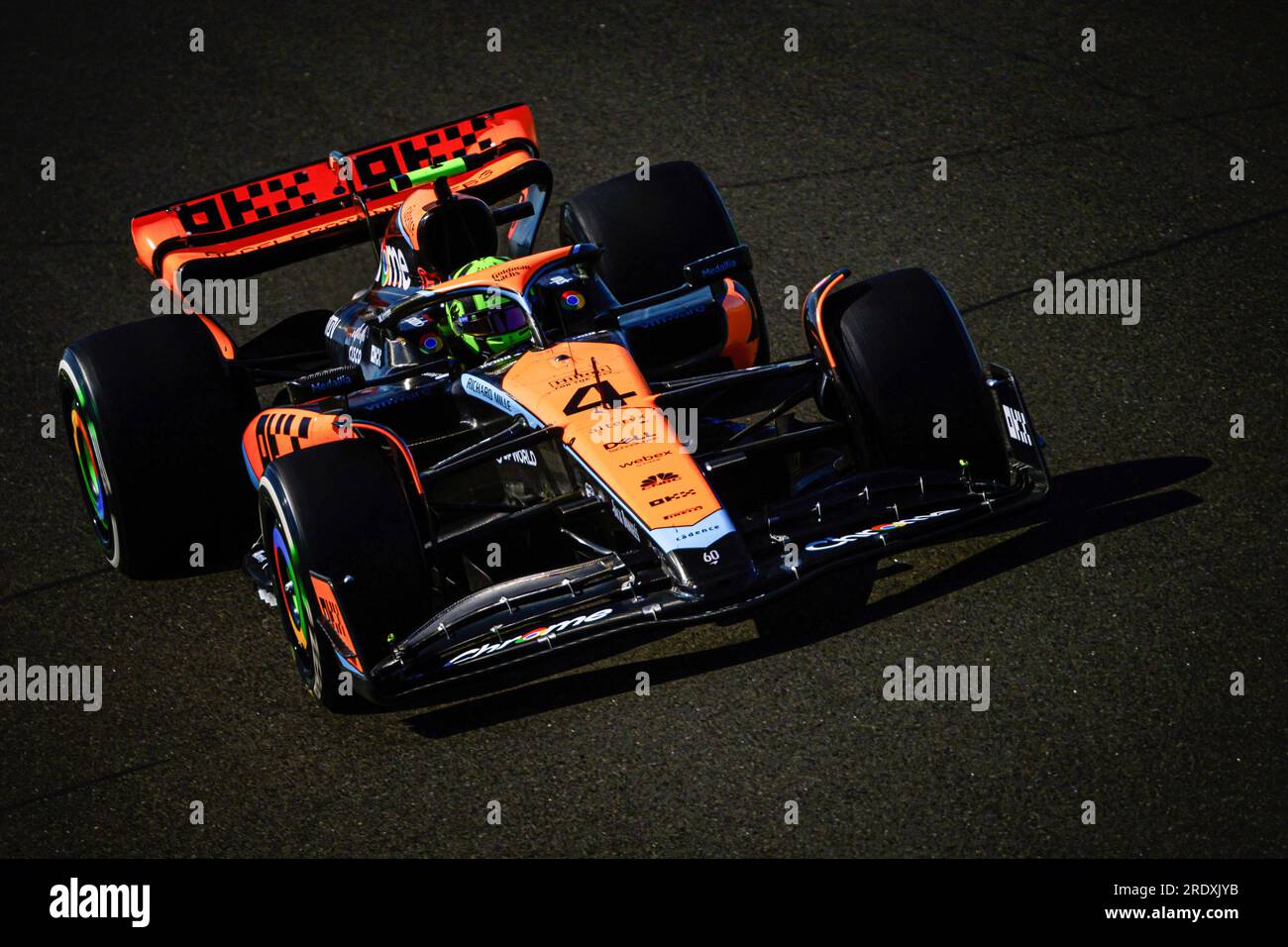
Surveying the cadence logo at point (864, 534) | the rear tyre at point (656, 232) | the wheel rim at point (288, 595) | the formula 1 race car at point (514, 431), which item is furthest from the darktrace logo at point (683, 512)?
the rear tyre at point (656, 232)

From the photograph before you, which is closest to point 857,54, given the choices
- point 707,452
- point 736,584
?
point 707,452

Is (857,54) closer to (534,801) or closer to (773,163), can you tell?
(773,163)

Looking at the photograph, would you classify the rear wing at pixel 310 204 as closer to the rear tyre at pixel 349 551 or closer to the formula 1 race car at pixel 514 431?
the formula 1 race car at pixel 514 431

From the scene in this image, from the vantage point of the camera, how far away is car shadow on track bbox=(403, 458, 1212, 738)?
6027mm

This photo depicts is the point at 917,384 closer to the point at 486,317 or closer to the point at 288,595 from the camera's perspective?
the point at 486,317

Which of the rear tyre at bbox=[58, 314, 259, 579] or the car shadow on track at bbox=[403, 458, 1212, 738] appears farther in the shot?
the rear tyre at bbox=[58, 314, 259, 579]

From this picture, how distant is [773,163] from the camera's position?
9828 mm

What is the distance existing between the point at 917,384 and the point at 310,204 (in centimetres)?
300

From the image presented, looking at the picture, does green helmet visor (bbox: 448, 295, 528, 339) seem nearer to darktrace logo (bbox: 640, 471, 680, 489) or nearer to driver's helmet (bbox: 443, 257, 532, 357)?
driver's helmet (bbox: 443, 257, 532, 357)

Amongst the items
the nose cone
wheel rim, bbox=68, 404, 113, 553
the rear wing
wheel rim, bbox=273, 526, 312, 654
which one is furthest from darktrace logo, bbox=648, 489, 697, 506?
the rear wing

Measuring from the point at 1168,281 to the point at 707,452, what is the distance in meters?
3.23

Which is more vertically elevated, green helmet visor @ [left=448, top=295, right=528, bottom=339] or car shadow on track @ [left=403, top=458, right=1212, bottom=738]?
green helmet visor @ [left=448, top=295, right=528, bottom=339]

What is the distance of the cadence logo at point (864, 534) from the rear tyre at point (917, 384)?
14.5 inches

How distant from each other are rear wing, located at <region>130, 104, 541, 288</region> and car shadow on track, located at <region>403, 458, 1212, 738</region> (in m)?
2.51
